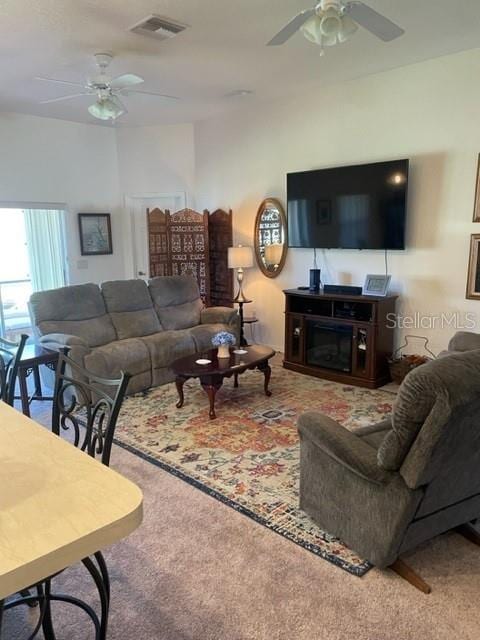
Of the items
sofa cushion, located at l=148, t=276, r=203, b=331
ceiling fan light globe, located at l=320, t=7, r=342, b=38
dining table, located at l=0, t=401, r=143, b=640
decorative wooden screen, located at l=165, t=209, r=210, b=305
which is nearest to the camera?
dining table, located at l=0, t=401, r=143, b=640

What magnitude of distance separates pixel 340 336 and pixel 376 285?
63 centimetres

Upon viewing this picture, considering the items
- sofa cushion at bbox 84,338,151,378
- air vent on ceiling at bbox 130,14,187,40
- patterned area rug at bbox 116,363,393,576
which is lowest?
patterned area rug at bbox 116,363,393,576

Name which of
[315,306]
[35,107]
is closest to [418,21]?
[315,306]

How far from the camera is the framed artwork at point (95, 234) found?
658 cm

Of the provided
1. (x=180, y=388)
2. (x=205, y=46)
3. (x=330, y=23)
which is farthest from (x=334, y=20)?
(x=180, y=388)

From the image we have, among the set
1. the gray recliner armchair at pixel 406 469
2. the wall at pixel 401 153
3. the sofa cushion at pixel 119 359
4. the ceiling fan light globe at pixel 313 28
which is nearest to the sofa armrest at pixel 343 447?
the gray recliner armchair at pixel 406 469

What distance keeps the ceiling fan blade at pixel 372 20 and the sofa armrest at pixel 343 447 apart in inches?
84.9

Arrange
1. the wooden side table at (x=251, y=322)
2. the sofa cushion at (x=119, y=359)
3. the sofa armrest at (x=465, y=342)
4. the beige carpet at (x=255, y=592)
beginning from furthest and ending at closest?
1. the wooden side table at (x=251, y=322)
2. the sofa cushion at (x=119, y=359)
3. the sofa armrest at (x=465, y=342)
4. the beige carpet at (x=255, y=592)

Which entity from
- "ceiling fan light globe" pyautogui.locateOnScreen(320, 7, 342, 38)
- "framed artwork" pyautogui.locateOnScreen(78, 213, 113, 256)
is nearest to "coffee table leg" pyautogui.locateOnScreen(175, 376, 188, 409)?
"ceiling fan light globe" pyautogui.locateOnScreen(320, 7, 342, 38)

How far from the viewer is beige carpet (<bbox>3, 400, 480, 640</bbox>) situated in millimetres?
1867

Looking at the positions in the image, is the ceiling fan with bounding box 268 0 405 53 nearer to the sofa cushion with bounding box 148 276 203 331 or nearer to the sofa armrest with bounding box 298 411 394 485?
the sofa armrest with bounding box 298 411 394 485

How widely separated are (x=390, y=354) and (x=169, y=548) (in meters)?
3.16

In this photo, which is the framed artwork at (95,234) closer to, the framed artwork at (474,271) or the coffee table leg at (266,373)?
the coffee table leg at (266,373)

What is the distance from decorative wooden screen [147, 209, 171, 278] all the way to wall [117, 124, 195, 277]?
832 mm
